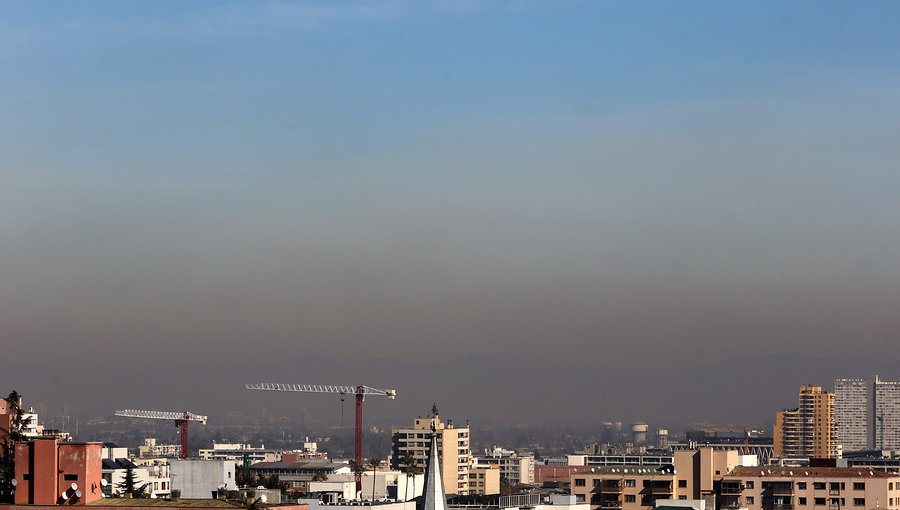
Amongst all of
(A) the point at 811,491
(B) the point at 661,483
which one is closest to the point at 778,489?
(A) the point at 811,491

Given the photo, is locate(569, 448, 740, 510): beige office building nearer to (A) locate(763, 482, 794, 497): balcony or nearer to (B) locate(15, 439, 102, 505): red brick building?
(A) locate(763, 482, 794, 497): balcony

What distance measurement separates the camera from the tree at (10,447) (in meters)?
73.5

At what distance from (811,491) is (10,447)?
292ft

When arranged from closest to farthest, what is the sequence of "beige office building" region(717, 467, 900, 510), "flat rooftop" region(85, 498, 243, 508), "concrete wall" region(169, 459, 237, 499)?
"flat rooftop" region(85, 498, 243, 508)
"concrete wall" region(169, 459, 237, 499)
"beige office building" region(717, 467, 900, 510)

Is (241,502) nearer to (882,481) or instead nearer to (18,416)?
(18,416)

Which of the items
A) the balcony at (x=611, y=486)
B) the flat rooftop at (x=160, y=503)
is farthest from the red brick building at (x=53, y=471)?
the balcony at (x=611, y=486)

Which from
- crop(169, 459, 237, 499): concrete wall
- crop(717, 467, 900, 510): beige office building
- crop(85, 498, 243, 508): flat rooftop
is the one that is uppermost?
crop(169, 459, 237, 499): concrete wall

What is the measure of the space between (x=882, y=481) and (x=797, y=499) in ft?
22.6

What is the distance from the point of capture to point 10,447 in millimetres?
81312

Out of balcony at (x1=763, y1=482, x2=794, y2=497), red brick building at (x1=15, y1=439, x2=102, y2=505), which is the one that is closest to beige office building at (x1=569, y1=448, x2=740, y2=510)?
balcony at (x1=763, y1=482, x2=794, y2=497)

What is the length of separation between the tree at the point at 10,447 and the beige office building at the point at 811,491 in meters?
73.4

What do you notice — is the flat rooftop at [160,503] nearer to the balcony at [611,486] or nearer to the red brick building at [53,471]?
the red brick building at [53,471]

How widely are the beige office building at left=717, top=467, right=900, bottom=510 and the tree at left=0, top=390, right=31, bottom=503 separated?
73383mm

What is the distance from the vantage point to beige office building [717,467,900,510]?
15425 cm
